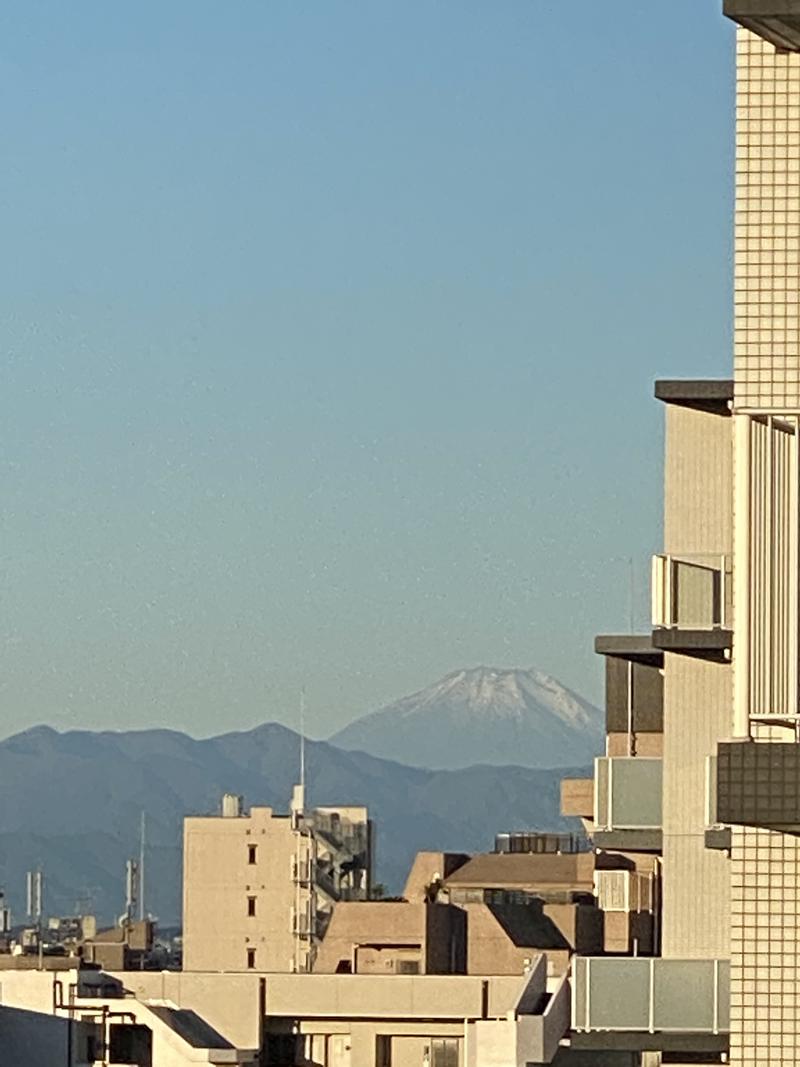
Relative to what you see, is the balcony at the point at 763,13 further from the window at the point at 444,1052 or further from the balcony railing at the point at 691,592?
the window at the point at 444,1052

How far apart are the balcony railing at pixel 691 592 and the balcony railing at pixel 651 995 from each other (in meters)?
3.87

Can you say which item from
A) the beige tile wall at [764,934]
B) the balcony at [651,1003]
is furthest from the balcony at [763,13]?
the balcony at [651,1003]

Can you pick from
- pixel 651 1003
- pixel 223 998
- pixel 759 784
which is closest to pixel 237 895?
pixel 223 998

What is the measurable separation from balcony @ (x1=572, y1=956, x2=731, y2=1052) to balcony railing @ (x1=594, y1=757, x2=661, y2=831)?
2782 mm

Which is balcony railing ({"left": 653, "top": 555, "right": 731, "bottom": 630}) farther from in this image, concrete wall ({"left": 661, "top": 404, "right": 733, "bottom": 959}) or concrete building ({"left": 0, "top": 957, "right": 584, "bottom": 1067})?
A: concrete building ({"left": 0, "top": 957, "right": 584, "bottom": 1067})

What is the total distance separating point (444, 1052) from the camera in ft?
452

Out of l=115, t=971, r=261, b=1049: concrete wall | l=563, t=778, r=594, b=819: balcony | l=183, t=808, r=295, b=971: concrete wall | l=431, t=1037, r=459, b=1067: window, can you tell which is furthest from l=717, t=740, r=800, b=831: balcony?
l=183, t=808, r=295, b=971: concrete wall

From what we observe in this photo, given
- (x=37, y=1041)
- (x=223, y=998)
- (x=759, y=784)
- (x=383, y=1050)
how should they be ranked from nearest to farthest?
1. (x=759, y=784)
2. (x=37, y=1041)
3. (x=223, y=998)
4. (x=383, y=1050)

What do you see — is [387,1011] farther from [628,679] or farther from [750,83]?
[750,83]

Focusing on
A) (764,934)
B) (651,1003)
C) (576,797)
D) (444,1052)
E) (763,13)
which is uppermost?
(763,13)

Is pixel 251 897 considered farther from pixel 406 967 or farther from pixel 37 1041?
pixel 37 1041

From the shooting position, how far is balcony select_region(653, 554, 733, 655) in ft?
129

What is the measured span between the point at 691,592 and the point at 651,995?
4.77 m

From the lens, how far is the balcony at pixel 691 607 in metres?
39.5
